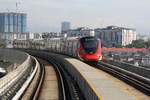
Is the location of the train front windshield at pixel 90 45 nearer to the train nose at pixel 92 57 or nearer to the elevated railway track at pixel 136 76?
the train nose at pixel 92 57

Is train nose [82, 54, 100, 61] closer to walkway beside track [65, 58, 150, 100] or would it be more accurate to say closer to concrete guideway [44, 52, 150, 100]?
concrete guideway [44, 52, 150, 100]

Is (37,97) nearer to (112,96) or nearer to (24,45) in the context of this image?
(112,96)

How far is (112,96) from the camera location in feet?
60.0

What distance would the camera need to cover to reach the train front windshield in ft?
196

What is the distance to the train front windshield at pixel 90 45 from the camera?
59844 mm

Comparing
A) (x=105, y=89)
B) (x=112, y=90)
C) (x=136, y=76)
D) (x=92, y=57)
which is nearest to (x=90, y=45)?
(x=92, y=57)

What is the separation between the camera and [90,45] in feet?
197

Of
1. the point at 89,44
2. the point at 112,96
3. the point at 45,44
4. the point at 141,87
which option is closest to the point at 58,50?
Answer: the point at 45,44

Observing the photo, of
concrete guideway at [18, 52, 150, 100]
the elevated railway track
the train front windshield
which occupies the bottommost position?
the elevated railway track

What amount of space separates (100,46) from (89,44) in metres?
1.35

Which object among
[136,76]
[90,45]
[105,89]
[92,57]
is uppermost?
[90,45]

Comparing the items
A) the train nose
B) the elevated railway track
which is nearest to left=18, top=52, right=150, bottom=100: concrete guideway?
the elevated railway track

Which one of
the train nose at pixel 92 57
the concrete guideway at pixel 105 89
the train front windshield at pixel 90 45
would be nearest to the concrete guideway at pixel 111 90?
the concrete guideway at pixel 105 89

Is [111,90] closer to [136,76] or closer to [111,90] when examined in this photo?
[111,90]
